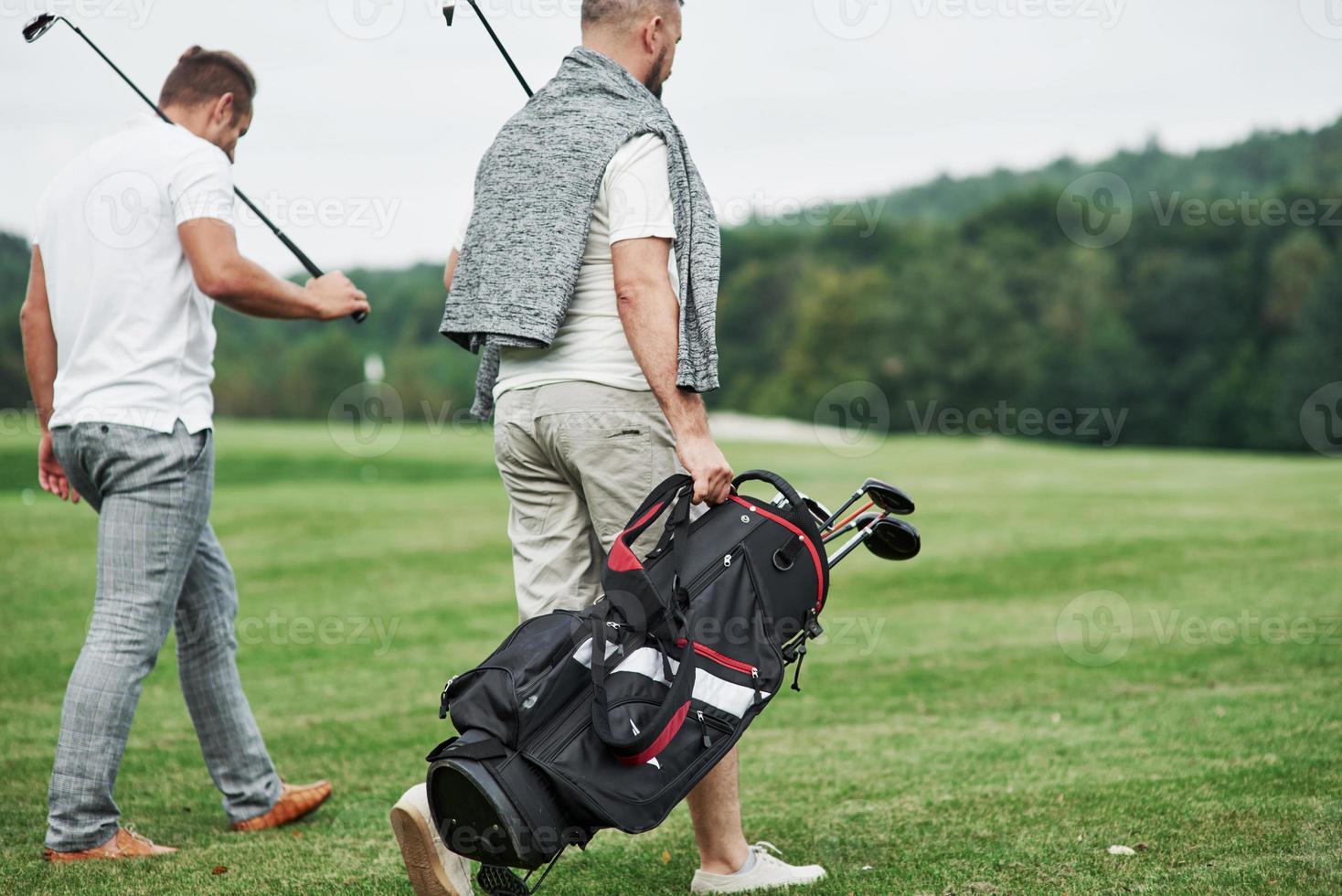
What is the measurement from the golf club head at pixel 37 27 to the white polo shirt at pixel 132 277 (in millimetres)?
Answer: 682

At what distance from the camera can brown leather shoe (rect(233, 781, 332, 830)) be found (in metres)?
4.04

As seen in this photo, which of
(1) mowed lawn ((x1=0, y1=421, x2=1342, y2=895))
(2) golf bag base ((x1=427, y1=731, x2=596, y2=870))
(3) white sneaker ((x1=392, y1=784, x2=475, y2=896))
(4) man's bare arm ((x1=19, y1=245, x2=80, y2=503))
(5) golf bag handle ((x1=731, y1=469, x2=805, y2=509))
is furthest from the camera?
(4) man's bare arm ((x1=19, y1=245, x2=80, y2=503))

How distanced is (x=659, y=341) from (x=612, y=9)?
90 centimetres

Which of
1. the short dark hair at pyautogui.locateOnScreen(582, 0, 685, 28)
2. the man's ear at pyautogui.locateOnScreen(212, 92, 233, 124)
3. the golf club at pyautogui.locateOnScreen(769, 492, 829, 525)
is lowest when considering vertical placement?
the golf club at pyautogui.locateOnScreen(769, 492, 829, 525)

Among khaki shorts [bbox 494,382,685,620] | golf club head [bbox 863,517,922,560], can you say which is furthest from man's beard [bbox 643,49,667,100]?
golf club head [bbox 863,517,922,560]

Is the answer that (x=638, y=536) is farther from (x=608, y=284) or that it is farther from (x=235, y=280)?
(x=235, y=280)

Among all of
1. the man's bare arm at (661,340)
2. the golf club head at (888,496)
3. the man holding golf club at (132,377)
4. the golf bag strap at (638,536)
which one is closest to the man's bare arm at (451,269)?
the man holding golf club at (132,377)

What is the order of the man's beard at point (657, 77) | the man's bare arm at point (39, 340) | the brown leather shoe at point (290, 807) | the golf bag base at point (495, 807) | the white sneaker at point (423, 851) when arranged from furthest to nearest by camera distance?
the brown leather shoe at point (290, 807) → the man's bare arm at point (39, 340) → the man's beard at point (657, 77) → the white sneaker at point (423, 851) → the golf bag base at point (495, 807)

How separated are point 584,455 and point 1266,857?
1.99 metres

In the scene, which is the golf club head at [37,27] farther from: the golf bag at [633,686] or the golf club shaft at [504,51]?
the golf bag at [633,686]

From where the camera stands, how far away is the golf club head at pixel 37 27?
13.5 feet

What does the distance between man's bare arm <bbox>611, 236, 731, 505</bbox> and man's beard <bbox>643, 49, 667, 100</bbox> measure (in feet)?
1.71

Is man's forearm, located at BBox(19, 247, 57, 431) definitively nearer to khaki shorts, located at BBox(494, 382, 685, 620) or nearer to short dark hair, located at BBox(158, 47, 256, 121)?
short dark hair, located at BBox(158, 47, 256, 121)

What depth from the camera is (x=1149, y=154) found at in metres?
100
